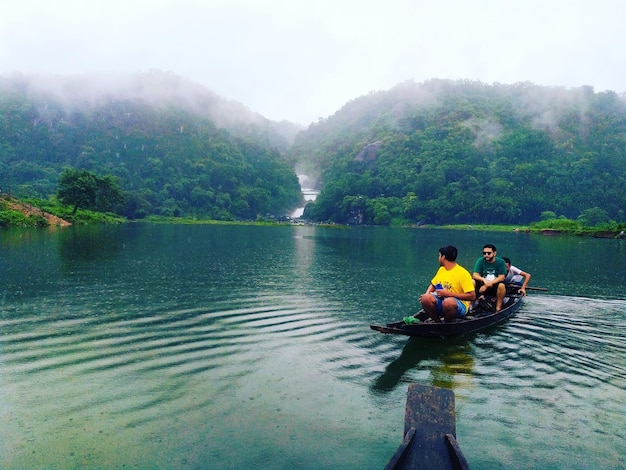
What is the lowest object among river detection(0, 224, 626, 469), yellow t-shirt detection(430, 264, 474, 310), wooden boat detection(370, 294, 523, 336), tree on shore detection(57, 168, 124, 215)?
river detection(0, 224, 626, 469)

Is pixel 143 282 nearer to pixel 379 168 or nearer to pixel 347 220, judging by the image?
pixel 347 220

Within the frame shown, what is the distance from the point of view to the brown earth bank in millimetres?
51188

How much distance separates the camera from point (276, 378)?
749 cm

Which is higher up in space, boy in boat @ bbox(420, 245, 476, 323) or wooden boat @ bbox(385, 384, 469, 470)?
boy in boat @ bbox(420, 245, 476, 323)

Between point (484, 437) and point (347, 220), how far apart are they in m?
115

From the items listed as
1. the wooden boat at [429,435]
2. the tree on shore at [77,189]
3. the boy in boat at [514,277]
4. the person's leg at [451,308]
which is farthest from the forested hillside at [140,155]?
the wooden boat at [429,435]

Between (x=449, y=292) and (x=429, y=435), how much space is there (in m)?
5.70

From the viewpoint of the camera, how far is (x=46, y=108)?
15750 centimetres

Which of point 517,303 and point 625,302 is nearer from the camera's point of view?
point 517,303

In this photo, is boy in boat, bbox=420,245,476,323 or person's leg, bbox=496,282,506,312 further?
person's leg, bbox=496,282,506,312

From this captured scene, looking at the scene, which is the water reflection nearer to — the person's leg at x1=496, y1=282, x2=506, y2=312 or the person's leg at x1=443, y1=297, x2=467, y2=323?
the person's leg at x1=443, y1=297, x2=467, y2=323

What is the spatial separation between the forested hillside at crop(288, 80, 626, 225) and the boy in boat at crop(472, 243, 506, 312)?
308 ft

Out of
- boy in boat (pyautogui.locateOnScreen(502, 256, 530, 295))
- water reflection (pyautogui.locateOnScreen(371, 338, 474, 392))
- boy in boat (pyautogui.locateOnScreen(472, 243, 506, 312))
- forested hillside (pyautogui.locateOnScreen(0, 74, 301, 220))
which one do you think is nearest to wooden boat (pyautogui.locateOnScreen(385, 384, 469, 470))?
water reflection (pyautogui.locateOnScreen(371, 338, 474, 392))

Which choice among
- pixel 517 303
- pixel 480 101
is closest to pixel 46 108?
pixel 480 101
